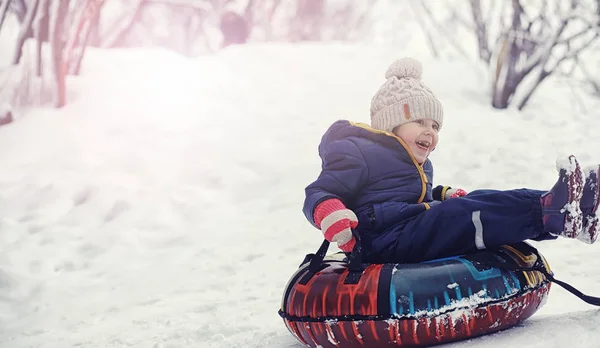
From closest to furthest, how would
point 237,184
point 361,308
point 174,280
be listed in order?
1. point 361,308
2. point 174,280
3. point 237,184

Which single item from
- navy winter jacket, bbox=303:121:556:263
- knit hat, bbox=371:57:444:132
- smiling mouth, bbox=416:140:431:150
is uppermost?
knit hat, bbox=371:57:444:132

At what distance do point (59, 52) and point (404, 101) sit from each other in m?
4.33

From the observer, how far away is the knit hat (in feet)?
6.40

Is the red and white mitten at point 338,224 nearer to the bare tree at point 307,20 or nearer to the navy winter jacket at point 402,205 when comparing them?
the navy winter jacket at point 402,205

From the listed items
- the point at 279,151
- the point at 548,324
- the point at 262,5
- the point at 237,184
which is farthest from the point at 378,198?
the point at 262,5

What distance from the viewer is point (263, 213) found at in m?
4.07

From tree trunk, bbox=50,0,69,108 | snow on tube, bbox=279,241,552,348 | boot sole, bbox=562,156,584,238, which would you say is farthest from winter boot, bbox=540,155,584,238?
tree trunk, bbox=50,0,69,108

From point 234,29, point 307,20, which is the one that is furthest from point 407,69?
point 307,20

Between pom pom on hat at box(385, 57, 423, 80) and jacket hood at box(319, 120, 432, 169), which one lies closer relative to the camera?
jacket hood at box(319, 120, 432, 169)

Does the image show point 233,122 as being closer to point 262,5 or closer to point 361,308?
point 361,308

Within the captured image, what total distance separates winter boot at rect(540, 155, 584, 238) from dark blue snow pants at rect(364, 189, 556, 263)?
0.13ft

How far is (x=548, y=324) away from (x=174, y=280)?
2.16 m

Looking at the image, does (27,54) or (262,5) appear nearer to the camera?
(27,54)

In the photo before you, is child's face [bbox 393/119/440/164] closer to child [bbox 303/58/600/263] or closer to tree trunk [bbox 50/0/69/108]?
child [bbox 303/58/600/263]
